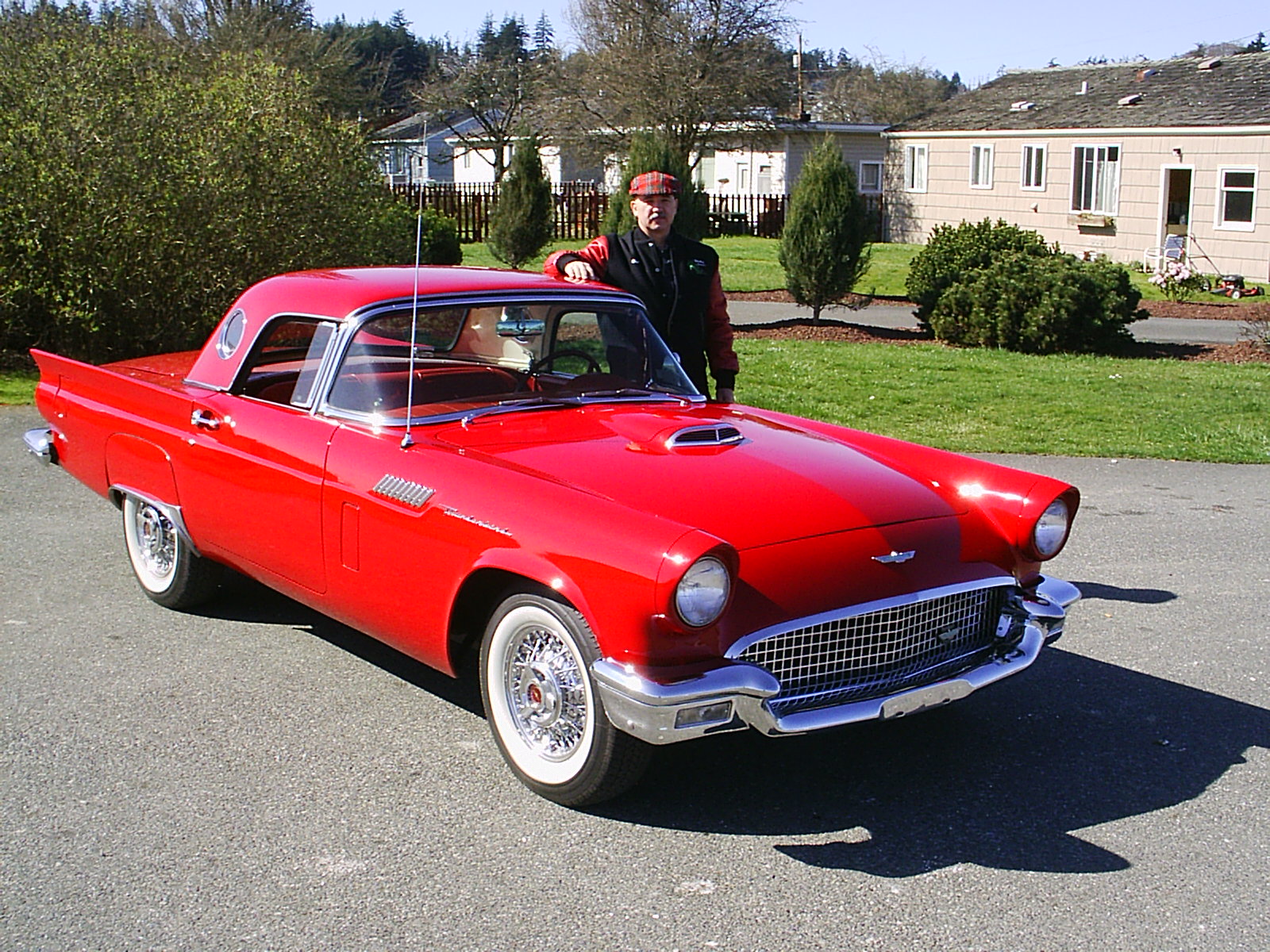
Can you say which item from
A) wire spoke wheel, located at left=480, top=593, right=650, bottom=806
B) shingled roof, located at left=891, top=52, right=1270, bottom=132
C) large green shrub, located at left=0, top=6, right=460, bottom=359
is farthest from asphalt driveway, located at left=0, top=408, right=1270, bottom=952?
shingled roof, located at left=891, top=52, right=1270, bottom=132

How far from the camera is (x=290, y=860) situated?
3.75m

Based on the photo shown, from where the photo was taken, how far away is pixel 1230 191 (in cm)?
2609

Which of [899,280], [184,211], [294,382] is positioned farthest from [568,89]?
[294,382]

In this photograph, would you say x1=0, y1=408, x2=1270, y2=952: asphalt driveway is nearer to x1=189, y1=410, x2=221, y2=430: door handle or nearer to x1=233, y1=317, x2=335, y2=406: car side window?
x1=189, y1=410, x2=221, y2=430: door handle

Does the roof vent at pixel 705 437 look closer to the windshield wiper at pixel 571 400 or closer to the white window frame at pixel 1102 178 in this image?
the windshield wiper at pixel 571 400

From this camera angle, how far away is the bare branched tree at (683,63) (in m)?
34.8

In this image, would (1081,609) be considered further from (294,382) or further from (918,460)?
(294,382)

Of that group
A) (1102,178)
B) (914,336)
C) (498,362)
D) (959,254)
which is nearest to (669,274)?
(498,362)

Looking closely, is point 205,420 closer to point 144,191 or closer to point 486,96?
point 144,191

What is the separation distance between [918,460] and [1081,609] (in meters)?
1.69

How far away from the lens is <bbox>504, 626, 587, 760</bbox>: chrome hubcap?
4.08 meters

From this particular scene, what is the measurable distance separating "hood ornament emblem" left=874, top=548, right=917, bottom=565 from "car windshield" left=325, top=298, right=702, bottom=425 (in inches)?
60.4

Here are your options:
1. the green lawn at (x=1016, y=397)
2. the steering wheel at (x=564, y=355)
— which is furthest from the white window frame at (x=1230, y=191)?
the steering wheel at (x=564, y=355)

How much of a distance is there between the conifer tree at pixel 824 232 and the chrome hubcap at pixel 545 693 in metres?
14.1
